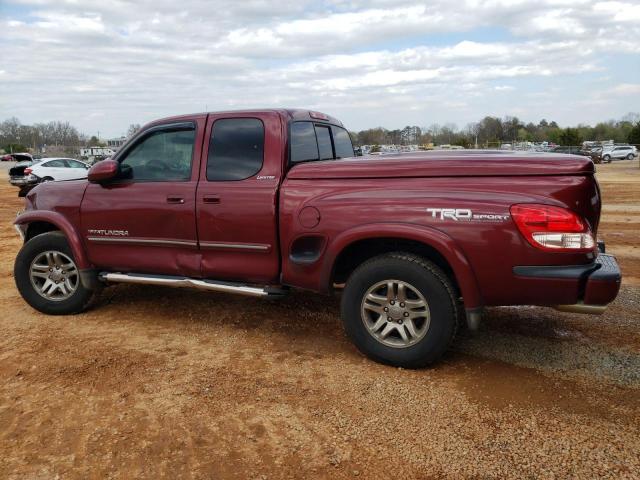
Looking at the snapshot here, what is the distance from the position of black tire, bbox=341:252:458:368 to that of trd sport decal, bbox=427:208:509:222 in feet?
1.22

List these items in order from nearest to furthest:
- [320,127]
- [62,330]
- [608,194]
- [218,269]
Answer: [218,269], [62,330], [320,127], [608,194]

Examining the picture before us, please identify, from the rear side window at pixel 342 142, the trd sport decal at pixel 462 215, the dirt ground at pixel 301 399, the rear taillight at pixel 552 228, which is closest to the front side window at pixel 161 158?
the dirt ground at pixel 301 399

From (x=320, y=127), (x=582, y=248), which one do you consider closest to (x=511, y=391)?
(x=582, y=248)

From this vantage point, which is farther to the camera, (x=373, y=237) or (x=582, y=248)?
(x=373, y=237)

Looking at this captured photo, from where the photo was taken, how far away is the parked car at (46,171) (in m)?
21.3

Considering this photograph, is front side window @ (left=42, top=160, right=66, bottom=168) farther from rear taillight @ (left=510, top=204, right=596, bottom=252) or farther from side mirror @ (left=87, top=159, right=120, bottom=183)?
rear taillight @ (left=510, top=204, right=596, bottom=252)

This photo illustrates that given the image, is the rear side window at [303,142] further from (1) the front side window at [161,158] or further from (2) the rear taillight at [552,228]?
(2) the rear taillight at [552,228]

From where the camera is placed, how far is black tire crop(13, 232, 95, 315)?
199 inches

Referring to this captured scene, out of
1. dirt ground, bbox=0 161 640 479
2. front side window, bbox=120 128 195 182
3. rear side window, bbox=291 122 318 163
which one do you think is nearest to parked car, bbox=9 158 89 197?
front side window, bbox=120 128 195 182

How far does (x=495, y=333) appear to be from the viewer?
4586mm

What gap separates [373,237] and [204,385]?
1.54 m

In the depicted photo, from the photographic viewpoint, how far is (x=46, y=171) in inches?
849

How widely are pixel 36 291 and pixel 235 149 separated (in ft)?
8.12

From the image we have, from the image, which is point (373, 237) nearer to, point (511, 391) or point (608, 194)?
point (511, 391)
